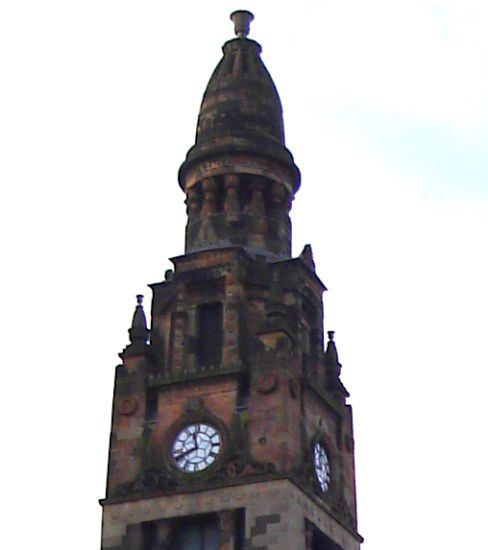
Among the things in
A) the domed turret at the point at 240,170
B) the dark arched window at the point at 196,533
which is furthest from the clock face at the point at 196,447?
the domed turret at the point at 240,170

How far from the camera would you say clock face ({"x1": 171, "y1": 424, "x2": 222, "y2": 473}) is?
199 ft

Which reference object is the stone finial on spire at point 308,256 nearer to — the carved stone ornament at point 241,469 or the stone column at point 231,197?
the stone column at point 231,197

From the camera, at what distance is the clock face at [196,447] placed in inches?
2389

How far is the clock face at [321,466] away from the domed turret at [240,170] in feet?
30.1

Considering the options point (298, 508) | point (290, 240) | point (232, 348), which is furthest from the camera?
point (290, 240)

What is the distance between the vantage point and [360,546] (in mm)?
63594

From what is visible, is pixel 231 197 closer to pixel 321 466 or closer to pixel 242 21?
pixel 242 21

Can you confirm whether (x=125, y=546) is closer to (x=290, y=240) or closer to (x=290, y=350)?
(x=290, y=350)

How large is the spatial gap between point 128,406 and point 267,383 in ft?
19.4

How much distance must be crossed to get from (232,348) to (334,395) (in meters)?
5.20

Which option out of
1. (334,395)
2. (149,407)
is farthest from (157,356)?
(334,395)

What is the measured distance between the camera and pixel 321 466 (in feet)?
204

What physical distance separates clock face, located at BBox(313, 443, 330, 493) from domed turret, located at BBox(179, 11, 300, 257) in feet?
30.1

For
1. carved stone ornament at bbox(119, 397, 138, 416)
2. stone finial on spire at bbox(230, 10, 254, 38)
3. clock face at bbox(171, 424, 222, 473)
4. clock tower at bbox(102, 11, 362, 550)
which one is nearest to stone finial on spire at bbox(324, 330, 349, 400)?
clock tower at bbox(102, 11, 362, 550)
